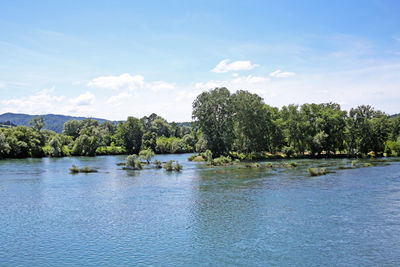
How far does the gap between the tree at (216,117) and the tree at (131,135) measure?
2403 inches

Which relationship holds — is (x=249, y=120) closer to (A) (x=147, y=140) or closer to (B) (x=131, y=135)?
(A) (x=147, y=140)

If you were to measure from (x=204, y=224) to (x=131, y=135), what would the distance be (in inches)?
4861

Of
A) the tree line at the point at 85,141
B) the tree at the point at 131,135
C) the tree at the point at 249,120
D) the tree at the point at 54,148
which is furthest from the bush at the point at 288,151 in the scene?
the tree at the point at 54,148

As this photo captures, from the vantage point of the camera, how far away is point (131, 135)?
148 m

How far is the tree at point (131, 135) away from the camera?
14775 centimetres

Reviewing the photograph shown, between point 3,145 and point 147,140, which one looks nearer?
point 3,145

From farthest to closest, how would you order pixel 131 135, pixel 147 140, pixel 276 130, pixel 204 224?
pixel 131 135 → pixel 147 140 → pixel 276 130 → pixel 204 224

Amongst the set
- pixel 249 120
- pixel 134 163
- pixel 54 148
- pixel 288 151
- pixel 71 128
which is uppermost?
pixel 71 128

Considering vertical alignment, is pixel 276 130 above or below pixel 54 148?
above

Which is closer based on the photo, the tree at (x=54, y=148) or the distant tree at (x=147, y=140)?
the tree at (x=54, y=148)

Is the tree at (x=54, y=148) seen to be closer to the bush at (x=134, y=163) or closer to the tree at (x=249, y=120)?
the bush at (x=134, y=163)

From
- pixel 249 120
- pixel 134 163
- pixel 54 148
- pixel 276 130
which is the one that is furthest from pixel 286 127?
pixel 54 148

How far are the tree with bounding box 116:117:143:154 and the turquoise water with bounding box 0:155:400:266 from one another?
327 feet

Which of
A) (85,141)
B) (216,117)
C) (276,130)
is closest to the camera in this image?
(216,117)
